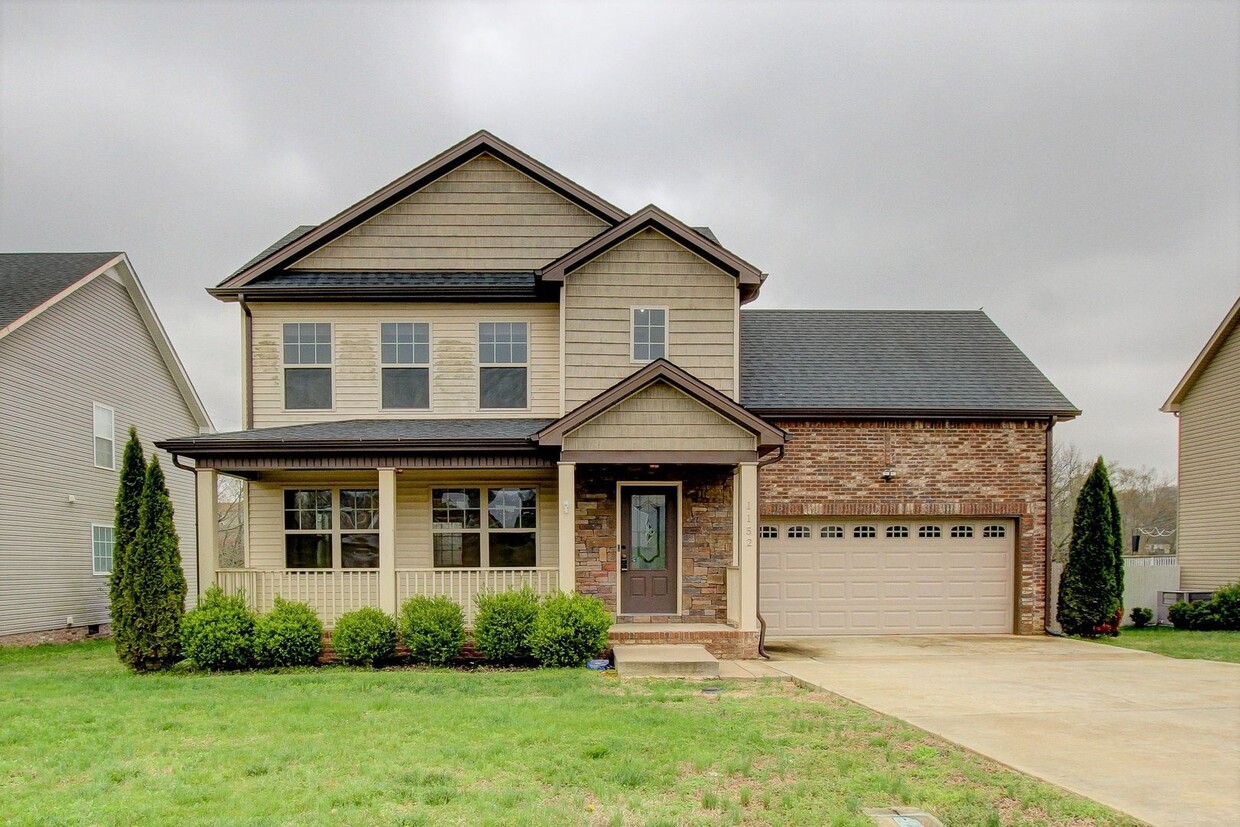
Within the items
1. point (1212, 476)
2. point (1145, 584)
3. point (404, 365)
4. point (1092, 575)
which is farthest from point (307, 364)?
point (1212, 476)

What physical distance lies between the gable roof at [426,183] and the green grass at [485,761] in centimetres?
742

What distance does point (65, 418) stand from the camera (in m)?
16.1

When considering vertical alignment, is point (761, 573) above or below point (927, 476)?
below

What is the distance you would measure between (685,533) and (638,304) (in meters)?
3.87

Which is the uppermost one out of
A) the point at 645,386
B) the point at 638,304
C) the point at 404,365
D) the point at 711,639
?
the point at 638,304

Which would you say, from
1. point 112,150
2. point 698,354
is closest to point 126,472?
point 698,354

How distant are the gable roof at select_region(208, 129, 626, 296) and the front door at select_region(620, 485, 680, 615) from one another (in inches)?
195

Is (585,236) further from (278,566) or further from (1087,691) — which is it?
(1087,691)

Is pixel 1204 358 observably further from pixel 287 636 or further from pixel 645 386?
pixel 287 636

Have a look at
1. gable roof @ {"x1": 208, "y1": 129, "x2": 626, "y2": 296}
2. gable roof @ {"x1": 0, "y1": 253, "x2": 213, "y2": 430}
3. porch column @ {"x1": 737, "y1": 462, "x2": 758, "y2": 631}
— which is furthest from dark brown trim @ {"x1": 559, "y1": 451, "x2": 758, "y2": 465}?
gable roof @ {"x1": 0, "y1": 253, "x2": 213, "y2": 430}

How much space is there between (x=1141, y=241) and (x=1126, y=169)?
8.94 ft

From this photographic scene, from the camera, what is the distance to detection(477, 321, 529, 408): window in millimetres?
13234

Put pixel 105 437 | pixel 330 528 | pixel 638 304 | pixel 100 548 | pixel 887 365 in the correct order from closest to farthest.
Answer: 1. pixel 638 304
2. pixel 330 528
3. pixel 887 365
4. pixel 100 548
5. pixel 105 437

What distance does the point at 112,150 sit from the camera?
1759 cm
